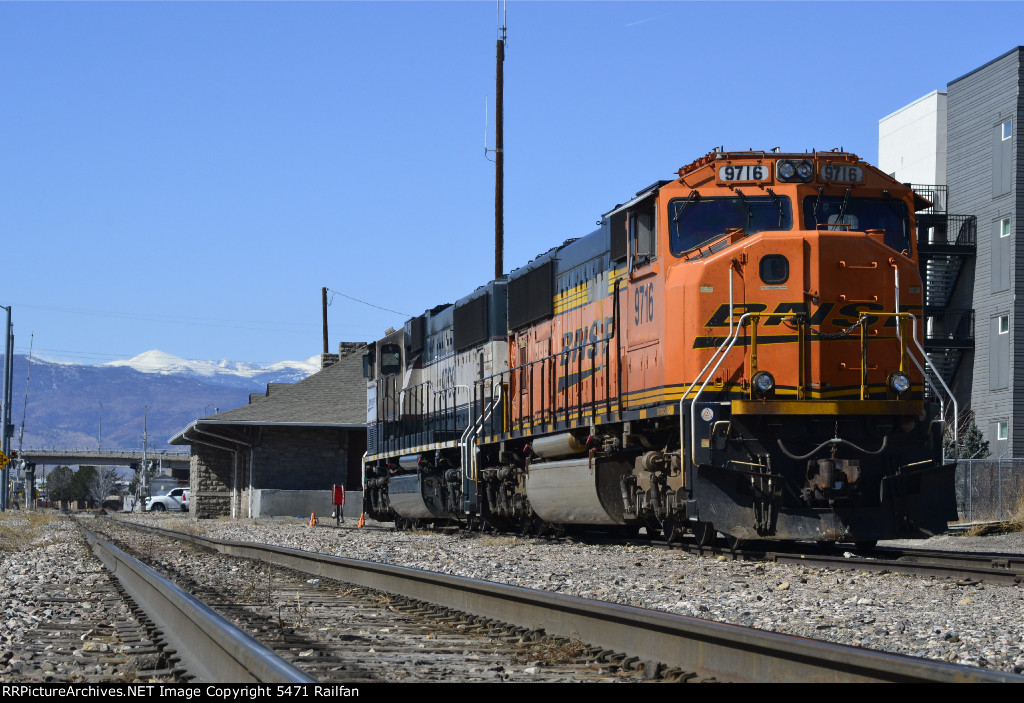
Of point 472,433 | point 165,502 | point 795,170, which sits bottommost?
point 165,502

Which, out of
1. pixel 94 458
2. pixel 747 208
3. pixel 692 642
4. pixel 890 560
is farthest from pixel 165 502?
pixel 692 642

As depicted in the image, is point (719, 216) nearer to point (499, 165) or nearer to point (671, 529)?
point (671, 529)

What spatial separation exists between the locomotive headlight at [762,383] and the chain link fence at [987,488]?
1586 centimetres

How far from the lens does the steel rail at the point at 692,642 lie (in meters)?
4.62

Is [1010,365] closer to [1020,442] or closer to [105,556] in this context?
[1020,442]

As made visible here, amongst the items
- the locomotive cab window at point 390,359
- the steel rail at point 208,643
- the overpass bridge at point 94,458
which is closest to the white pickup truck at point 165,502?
the locomotive cab window at point 390,359

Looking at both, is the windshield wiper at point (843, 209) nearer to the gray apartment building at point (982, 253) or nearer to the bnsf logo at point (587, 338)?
the bnsf logo at point (587, 338)

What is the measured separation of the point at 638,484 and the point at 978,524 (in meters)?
9.62

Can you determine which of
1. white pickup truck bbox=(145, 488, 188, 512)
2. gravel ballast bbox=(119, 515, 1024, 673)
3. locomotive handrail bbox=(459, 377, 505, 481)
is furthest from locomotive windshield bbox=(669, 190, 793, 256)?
white pickup truck bbox=(145, 488, 188, 512)

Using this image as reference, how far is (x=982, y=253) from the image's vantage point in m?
43.3

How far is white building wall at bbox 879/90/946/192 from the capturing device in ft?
155

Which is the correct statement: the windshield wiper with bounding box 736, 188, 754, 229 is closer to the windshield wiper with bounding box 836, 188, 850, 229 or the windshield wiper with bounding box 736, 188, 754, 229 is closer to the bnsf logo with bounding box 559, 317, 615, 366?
the windshield wiper with bounding box 836, 188, 850, 229

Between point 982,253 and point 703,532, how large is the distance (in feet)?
112
